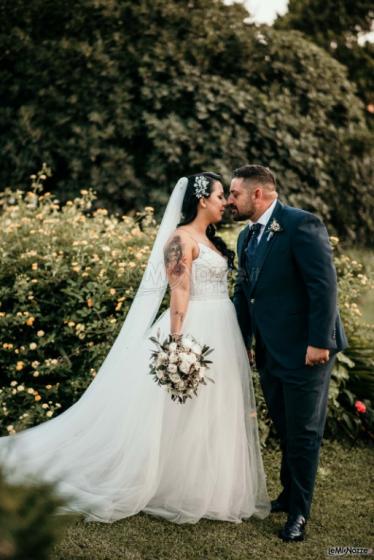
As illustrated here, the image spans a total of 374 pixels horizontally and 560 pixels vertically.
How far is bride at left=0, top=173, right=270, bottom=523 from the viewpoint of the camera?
3.94 m

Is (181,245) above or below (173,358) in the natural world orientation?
above

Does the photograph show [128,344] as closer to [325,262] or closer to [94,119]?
[325,262]

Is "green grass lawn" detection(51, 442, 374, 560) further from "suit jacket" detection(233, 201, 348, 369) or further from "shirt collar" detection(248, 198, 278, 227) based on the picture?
"shirt collar" detection(248, 198, 278, 227)

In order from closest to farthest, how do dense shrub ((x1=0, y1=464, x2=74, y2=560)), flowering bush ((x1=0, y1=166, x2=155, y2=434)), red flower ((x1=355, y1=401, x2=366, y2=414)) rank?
dense shrub ((x1=0, y1=464, x2=74, y2=560)), flowering bush ((x1=0, y1=166, x2=155, y2=434)), red flower ((x1=355, y1=401, x2=366, y2=414))

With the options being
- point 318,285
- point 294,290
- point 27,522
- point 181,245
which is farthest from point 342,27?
point 27,522

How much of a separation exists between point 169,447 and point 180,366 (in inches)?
25.4

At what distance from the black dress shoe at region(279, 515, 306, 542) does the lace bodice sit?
1417 mm

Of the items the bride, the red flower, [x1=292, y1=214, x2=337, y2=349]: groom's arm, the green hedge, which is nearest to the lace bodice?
the bride

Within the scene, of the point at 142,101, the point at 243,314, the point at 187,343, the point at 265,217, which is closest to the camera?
the point at 187,343

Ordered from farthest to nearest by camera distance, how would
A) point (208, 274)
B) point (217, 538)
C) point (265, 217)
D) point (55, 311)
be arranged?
point (55, 311) → point (208, 274) → point (265, 217) → point (217, 538)

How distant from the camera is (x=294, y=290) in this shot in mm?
3762

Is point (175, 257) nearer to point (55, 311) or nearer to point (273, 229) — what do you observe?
point (273, 229)

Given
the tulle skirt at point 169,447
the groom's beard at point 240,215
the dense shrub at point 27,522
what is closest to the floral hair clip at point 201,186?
the groom's beard at point 240,215

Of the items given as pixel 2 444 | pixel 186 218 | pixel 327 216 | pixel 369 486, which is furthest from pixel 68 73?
pixel 369 486
